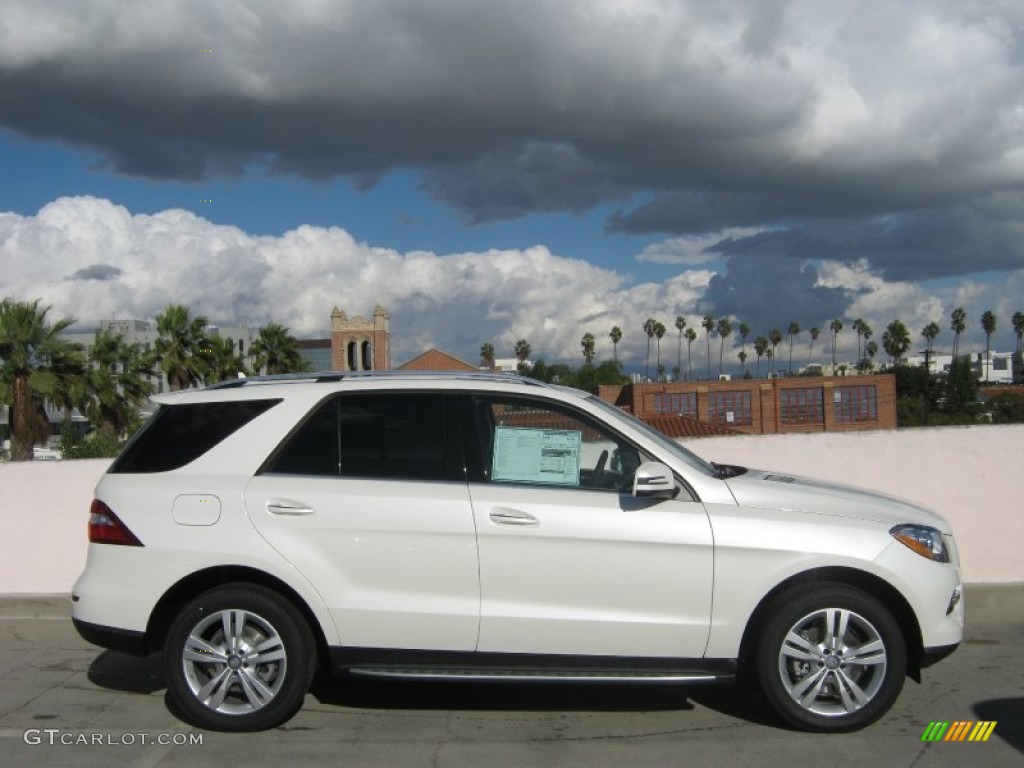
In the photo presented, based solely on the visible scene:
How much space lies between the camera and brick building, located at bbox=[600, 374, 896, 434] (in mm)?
66812

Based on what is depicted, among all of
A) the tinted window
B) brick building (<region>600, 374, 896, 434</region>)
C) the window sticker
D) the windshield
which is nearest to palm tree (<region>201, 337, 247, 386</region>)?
brick building (<region>600, 374, 896, 434</region>)

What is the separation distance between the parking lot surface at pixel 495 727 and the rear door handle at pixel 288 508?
122cm

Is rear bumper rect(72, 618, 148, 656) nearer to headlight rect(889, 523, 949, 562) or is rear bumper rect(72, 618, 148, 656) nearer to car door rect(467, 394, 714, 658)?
car door rect(467, 394, 714, 658)

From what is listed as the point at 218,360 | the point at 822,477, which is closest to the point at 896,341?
the point at 218,360

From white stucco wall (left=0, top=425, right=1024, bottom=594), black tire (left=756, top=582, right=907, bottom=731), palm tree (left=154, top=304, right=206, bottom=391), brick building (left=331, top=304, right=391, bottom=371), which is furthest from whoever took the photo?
brick building (left=331, top=304, right=391, bottom=371)

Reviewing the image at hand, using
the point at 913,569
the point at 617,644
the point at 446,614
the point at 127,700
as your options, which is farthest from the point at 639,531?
the point at 127,700

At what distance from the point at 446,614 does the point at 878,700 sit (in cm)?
229

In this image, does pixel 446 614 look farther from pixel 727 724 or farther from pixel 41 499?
pixel 41 499

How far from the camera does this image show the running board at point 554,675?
17.3 feet

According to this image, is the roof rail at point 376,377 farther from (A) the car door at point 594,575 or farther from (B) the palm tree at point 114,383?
(B) the palm tree at point 114,383

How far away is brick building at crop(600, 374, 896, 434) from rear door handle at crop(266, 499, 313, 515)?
2383 inches

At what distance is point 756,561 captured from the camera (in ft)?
17.1

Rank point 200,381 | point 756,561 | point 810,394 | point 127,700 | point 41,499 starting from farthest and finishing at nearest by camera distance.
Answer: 1. point 810,394
2. point 200,381
3. point 41,499
4. point 127,700
5. point 756,561

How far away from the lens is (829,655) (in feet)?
17.2
